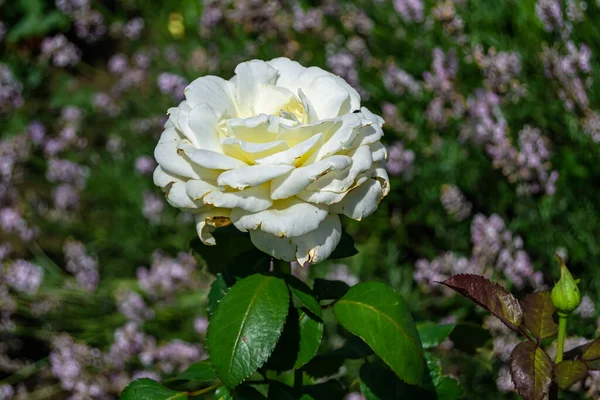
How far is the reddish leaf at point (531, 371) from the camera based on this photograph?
Result: 0.84m

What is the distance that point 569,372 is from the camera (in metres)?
0.88

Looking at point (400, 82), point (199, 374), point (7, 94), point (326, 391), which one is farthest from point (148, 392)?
point (7, 94)

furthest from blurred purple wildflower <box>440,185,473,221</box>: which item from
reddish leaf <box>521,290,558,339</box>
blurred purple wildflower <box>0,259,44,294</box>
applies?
blurred purple wildflower <box>0,259,44,294</box>

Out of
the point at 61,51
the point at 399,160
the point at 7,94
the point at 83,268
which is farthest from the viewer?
the point at 61,51

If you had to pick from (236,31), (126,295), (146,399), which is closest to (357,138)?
(146,399)

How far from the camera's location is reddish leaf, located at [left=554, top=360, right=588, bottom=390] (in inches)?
33.9

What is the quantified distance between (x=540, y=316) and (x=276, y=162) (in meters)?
0.44

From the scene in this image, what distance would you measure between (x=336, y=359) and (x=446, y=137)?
52.5 inches

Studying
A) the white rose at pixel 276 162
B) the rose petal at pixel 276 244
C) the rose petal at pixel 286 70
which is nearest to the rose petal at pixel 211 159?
the white rose at pixel 276 162

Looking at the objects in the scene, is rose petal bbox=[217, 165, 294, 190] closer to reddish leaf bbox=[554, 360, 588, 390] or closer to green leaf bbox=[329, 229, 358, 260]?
green leaf bbox=[329, 229, 358, 260]

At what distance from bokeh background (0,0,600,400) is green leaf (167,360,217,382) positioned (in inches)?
18.7

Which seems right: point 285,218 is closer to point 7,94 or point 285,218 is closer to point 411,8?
point 411,8

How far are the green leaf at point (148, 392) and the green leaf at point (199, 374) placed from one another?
0.02 metres

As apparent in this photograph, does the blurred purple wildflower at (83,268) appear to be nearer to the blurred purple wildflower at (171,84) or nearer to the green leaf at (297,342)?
the blurred purple wildflower at (171,84)
